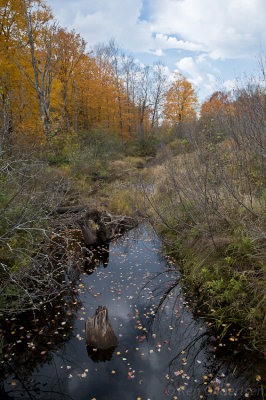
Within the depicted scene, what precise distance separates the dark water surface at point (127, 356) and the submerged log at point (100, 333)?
0.30 ft

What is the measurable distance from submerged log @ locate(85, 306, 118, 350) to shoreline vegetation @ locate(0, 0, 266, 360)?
87cm

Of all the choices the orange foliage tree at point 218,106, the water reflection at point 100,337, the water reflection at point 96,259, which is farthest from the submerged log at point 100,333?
the orange foliage tree at point 218,106

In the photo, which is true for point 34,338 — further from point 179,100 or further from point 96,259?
point 179,100

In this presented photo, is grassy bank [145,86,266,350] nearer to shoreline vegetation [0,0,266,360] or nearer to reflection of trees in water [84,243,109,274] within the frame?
shoreline vegetation [0,0,266,360]

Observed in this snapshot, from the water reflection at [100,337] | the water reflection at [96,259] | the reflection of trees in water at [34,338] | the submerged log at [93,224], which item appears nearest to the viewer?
the reflection of trees in water at [34,338]

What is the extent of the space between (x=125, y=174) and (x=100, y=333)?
10715 millimetres

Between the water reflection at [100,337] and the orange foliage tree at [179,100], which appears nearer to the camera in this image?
the water reflection at [100,337]

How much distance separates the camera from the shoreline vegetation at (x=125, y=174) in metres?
4.32

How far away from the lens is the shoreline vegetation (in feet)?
14.2

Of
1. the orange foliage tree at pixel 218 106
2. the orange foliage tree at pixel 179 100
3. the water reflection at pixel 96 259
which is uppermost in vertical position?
the orange foliage tree at pixel 179 100

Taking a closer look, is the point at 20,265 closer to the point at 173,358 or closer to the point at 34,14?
the point at 173,358

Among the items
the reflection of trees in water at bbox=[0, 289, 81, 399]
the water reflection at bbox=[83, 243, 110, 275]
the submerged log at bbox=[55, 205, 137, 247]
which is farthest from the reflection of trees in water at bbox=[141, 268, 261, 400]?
the submerged log at bbox=[55, 205, 137, 247]

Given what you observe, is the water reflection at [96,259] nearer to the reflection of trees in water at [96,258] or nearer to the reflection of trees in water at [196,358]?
the reflection of trees in water at [96,258]

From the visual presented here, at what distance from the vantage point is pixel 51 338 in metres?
3.89
